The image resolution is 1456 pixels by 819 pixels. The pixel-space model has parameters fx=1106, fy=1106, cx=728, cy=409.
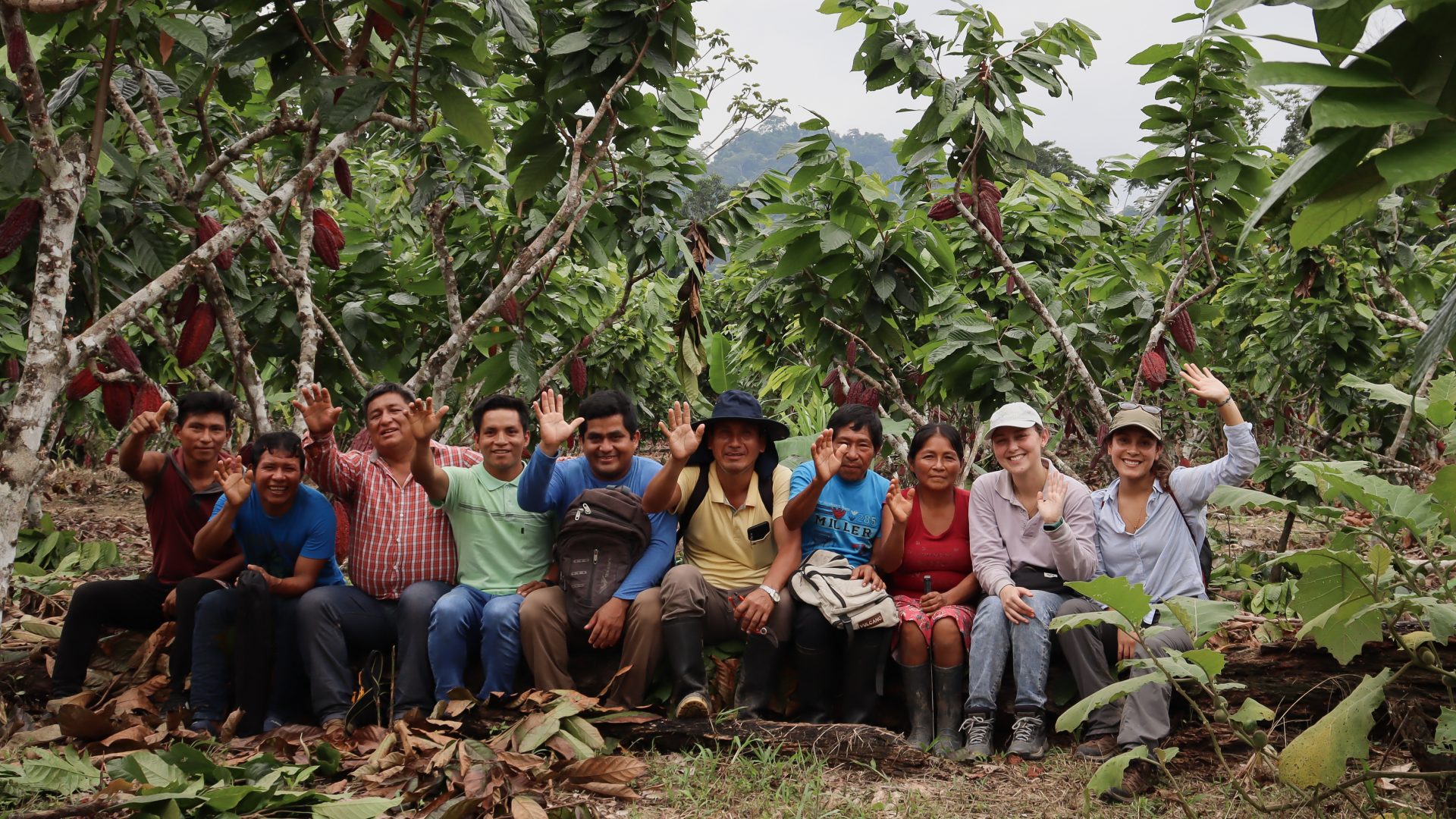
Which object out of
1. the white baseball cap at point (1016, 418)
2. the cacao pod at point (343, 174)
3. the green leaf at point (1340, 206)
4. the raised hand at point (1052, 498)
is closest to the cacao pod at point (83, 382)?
the cacao pod at point (343, 174)

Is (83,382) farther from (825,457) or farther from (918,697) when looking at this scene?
(918,697)

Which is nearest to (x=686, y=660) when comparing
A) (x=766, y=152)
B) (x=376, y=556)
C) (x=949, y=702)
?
(x=949, y=702)

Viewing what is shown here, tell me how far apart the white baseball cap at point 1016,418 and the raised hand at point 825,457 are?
577 millimetres

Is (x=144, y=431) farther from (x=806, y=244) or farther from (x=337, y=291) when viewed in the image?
(x=806, y=244)

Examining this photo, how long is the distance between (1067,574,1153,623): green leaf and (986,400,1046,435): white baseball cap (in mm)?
1565

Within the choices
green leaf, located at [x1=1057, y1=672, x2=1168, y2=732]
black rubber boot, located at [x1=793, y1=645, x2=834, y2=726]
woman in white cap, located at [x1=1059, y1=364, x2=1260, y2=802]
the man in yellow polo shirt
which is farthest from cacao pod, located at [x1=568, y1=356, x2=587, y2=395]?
green leaf, located at [x1=1057, y1=672, x2=1168, y2=732]

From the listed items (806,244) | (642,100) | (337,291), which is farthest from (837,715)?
(337,291)

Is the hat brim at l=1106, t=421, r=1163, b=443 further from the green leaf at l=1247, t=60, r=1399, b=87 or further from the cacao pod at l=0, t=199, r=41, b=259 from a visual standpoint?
the cacao pod at l=0, t=199, r=41, b=259

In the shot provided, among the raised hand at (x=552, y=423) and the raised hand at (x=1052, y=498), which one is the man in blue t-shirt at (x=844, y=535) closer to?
the raised hand at (x=1052, y=498)

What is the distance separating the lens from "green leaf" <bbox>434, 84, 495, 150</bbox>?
3.08 meters

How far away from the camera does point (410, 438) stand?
4090 millimetres

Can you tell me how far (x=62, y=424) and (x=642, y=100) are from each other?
4.72m

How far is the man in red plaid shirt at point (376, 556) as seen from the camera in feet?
12.2

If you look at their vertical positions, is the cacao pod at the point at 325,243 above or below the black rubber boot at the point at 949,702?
above
